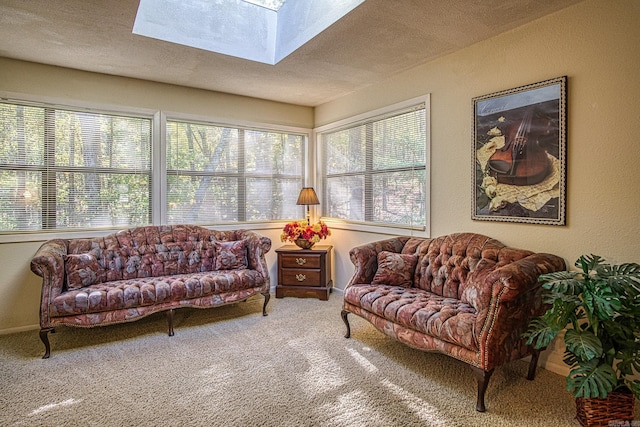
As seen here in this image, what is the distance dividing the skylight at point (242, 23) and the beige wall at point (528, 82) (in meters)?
1.28

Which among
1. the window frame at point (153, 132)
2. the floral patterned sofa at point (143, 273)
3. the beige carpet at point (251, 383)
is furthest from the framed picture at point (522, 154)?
the window frame at point (153, 132)

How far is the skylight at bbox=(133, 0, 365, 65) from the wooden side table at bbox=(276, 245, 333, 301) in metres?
2.22

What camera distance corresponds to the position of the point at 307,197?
186 inches

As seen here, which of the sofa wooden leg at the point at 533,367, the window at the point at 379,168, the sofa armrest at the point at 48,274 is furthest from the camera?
the window at the point at 379,168

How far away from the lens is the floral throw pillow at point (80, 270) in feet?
10.1

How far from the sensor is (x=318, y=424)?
194cm

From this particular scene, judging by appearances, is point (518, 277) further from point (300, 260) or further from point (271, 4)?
point (271, 4)

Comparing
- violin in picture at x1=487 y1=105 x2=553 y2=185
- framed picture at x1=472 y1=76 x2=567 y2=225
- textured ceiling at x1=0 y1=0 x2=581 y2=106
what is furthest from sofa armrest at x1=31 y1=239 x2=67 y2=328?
violin in picture at x1=487 y1=105 x2=553 y2=185

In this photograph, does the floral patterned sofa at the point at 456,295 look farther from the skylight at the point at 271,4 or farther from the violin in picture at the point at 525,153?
the skylight at the point at 271,4

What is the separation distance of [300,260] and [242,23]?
265 centimetres

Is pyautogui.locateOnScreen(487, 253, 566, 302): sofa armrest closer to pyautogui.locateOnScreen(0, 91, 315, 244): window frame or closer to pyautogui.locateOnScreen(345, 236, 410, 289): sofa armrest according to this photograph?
pyautogui.locateOnScreen(345, 236, 410, 289): sofa armrest

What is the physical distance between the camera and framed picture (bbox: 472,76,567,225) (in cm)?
253

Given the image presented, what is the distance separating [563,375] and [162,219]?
4.06 m

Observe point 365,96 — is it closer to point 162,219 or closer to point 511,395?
point 162,219
